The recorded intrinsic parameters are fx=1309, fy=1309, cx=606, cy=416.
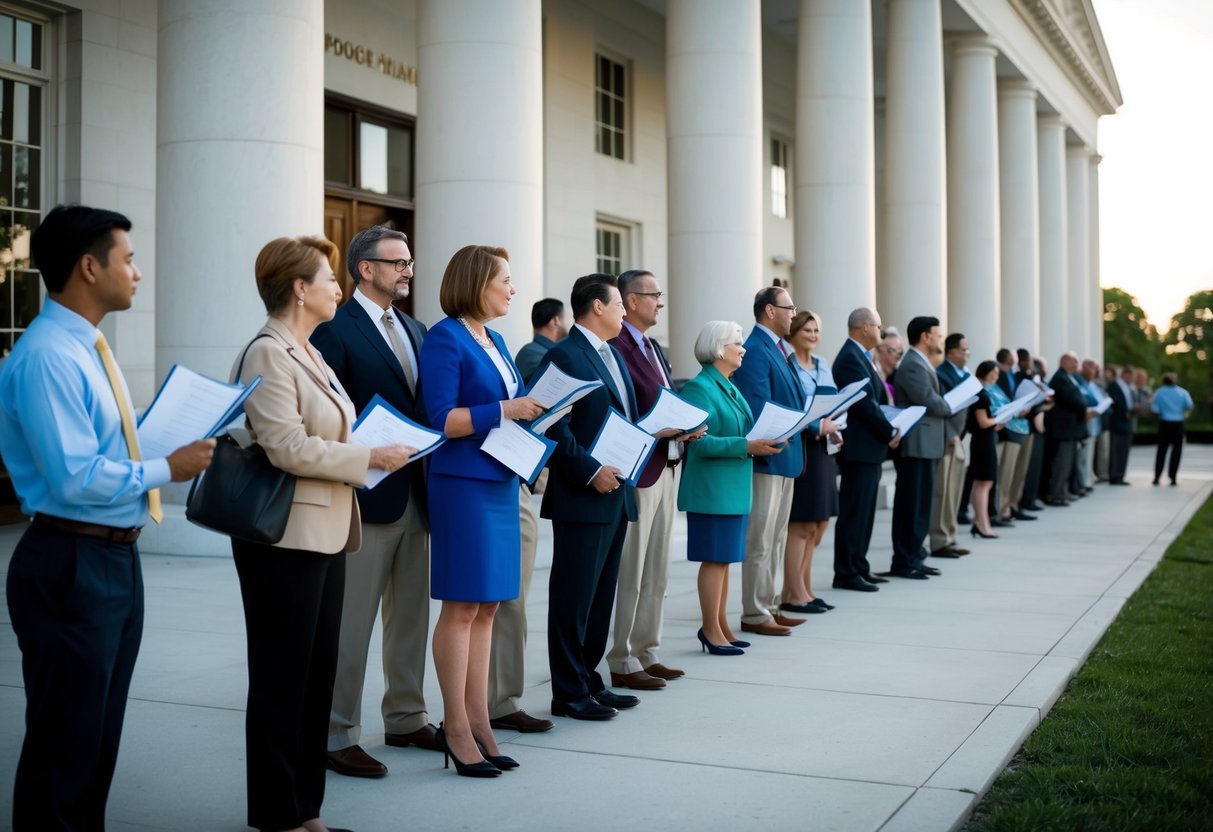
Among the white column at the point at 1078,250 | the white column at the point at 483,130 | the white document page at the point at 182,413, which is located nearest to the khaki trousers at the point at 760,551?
the white column at the point at 483,130

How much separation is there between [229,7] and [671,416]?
5.74 meters

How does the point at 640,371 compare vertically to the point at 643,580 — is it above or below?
above

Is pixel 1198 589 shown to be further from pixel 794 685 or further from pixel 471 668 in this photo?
pixel 471 668

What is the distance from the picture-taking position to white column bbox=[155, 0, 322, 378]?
10.3m

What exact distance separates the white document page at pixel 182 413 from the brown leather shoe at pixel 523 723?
2.61 metres

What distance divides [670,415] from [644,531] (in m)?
0.72

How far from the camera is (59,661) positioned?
3686mm

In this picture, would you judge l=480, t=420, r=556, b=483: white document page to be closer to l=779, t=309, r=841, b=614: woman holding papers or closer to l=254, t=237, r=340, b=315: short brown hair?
l=254, t=237, r=340, b=315: short brown hair

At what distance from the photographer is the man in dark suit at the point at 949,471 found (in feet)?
44.1

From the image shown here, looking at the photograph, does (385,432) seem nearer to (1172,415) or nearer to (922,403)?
(922,403)

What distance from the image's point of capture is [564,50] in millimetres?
21891

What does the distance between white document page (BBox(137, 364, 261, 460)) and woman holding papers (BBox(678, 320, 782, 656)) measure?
13.5 feet

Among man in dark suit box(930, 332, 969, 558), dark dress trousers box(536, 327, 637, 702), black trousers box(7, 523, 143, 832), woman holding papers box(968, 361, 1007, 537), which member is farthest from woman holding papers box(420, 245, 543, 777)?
woman holding papers box(968, 361, 1007, 537)

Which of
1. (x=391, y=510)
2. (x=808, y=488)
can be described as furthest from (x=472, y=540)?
(x=808, y=488)
